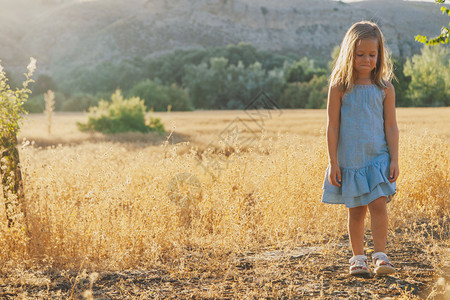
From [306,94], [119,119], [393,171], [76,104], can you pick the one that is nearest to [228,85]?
[306,94]

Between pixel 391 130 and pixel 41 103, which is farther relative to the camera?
pixel 41 103

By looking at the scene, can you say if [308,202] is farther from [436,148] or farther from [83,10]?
[83,10]

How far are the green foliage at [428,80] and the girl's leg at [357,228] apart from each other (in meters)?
29.4

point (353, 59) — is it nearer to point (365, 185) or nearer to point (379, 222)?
point (365, 185)

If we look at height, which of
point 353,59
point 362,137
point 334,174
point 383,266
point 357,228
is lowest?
point 383,266

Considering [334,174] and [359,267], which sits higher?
[334,174]

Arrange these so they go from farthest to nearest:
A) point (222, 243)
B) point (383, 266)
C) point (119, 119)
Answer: point (119, 119) < point (222, 243) < point (383, 266)

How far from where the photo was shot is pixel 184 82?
49.2m

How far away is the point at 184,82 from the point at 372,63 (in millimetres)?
46760

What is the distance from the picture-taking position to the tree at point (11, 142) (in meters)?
3.83

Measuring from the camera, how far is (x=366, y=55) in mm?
3336

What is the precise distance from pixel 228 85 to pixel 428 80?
1961 cm

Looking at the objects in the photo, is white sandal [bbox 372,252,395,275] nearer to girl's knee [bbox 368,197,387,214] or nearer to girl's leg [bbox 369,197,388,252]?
girl's leg [bbox 369,197,388,252]

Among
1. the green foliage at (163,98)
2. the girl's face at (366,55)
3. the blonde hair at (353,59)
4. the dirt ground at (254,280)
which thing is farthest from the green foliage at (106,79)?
the girl's face at (366,55)
